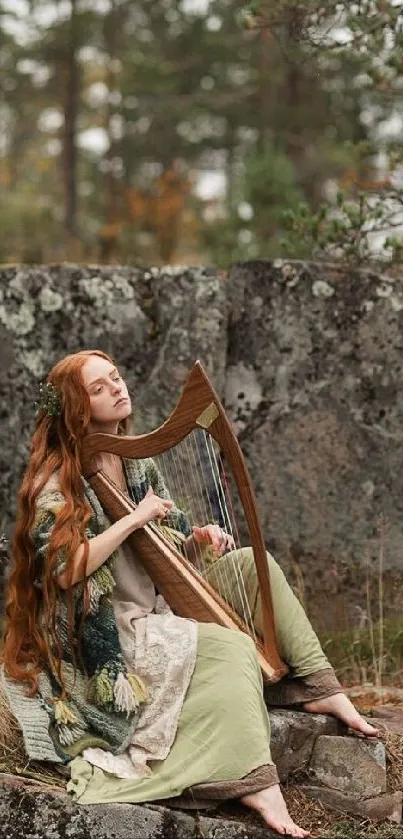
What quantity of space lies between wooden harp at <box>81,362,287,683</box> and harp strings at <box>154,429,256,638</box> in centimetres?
8

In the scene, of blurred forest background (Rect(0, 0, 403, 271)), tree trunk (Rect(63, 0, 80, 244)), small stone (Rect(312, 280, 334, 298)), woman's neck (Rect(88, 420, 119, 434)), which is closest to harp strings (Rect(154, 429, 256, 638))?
woman's neck (Rect(88, 420, 119, 434))

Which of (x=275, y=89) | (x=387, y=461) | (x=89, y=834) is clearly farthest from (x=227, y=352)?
(x=275, y=89)

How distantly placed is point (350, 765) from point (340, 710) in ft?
0.55

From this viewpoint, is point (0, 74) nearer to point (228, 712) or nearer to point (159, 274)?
point (159, 274)

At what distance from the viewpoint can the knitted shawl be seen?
3.24 metres

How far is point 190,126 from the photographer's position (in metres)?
13.7

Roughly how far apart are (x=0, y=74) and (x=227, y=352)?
9189 millimetres

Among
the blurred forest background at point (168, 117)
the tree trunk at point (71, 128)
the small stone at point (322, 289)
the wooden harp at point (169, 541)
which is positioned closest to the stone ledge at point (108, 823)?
the wooden harp at point (169, 541)

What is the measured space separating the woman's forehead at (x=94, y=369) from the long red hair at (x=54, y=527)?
15 millimetres

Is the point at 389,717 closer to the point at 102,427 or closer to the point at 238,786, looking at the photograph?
the point at 238,786

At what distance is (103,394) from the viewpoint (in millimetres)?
3506

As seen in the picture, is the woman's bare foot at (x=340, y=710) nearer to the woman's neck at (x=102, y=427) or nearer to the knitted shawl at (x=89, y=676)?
the knitted shawl at (x=89, y=676)

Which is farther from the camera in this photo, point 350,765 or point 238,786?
point 350,765

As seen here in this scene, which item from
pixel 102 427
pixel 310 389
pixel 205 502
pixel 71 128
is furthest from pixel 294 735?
pixel 71 128
